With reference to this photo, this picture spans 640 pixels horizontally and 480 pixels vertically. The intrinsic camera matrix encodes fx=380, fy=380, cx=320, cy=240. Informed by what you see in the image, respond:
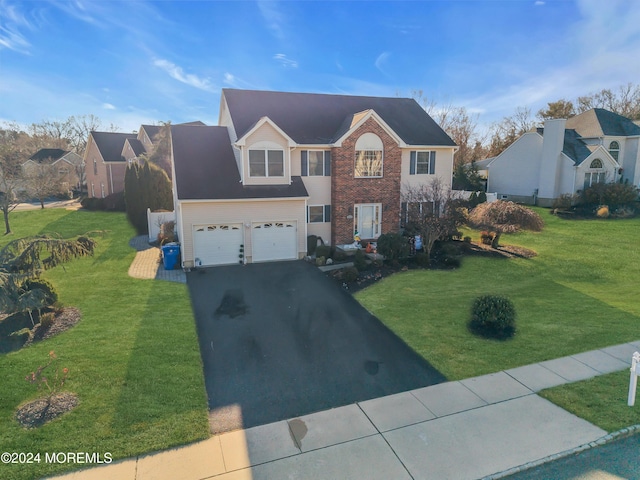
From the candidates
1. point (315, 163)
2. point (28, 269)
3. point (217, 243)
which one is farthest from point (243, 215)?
point (28, 269)

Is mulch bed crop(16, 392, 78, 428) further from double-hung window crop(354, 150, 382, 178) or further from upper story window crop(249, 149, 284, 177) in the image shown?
double-hung window crop(354, 150, 382, 178)

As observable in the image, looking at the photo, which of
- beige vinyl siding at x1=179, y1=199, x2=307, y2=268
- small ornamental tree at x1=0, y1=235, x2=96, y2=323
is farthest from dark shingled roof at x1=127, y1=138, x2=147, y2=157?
small ornamental tree at x1=0, y1=235, x2=96, y2=323

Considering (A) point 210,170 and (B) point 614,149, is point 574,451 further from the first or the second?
(B) point 614,149

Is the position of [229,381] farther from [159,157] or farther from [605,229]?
[159,157]

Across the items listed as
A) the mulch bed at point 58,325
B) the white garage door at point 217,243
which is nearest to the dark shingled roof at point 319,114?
the white garage door at point 217,243

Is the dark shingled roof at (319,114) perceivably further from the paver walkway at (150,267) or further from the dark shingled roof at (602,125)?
the dark shingled roof at (602,125)

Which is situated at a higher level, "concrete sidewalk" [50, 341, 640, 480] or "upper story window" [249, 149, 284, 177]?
"upper story window" [249, 149, 284, 177]
